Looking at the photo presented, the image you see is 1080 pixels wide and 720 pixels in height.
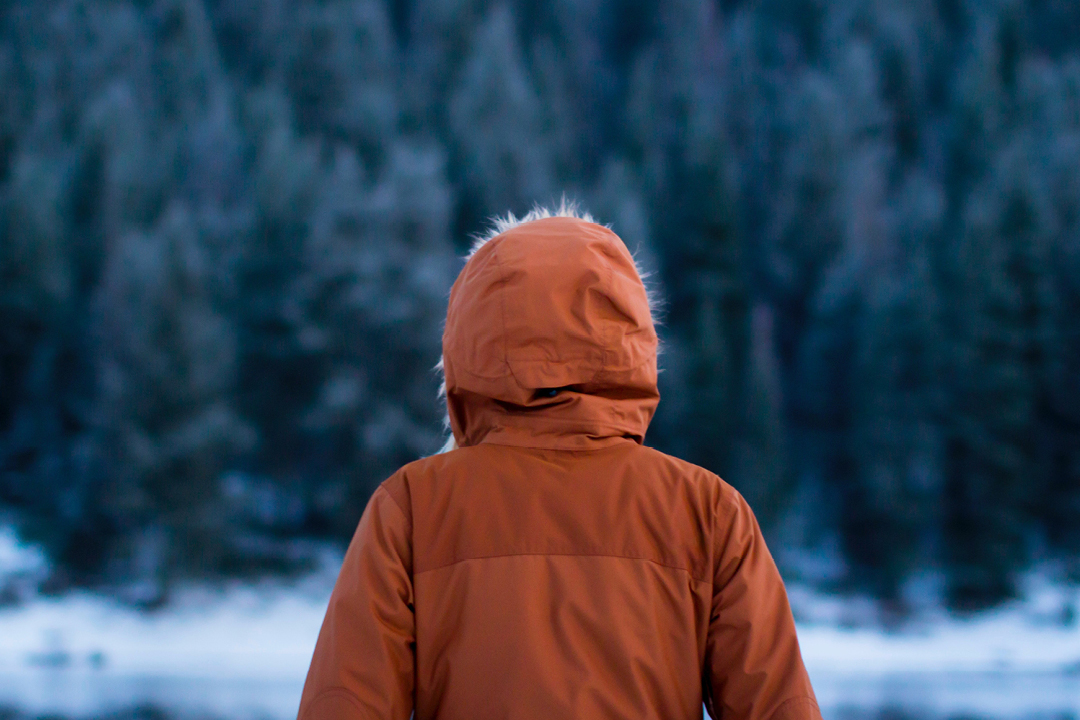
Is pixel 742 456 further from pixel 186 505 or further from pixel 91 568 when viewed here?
pixel 91 568

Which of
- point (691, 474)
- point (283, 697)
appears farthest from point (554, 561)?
point (283, 697)

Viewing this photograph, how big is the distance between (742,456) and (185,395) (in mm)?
7905

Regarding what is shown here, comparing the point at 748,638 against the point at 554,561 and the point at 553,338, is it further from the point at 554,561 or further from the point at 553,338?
the point at 553,338

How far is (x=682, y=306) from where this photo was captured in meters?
17.1

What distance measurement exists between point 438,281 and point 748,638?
12518mm

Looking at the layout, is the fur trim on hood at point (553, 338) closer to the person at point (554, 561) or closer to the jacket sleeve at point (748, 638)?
the person at point (554, 561)

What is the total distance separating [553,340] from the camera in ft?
4.22

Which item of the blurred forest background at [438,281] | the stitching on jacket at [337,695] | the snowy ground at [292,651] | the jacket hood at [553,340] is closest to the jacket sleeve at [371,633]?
the stitching on jacket at [337,695]

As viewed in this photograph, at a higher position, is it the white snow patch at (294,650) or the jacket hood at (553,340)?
the white snow patch at (294,650)

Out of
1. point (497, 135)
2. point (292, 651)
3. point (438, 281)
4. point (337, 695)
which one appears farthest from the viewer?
point (497, 135)

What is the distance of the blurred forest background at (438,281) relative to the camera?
13547 millimetres

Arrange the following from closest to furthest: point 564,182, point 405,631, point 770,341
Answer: point 405,631 < point 770,341 < point 564,182

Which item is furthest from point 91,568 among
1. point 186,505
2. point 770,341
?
point 770,341

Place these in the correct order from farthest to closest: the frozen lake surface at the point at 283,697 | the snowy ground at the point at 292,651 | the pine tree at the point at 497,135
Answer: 1. the pine tree at the point at 497,135
2. the snowy ground at the point at 292,651
3. the frozen lake surface at the point at 283,697
